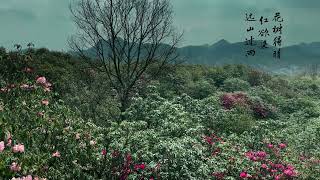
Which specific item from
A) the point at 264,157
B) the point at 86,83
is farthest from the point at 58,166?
the point at 86,83

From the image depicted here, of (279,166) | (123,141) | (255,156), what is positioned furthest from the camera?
(255,156)

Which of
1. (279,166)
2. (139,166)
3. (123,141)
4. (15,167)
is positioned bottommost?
(279,166)

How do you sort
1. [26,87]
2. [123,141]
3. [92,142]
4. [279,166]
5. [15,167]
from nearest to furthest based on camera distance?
[15,167] → [92,142] → [123,141] → [26,87] → [279,166]

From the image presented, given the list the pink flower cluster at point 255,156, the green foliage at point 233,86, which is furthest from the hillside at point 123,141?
the green foliage at point 233,86

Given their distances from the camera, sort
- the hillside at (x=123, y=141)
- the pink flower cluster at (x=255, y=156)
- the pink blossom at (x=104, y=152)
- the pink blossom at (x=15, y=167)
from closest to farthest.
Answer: the pink blossom at (x=15, y=167) < the hillside at (x=123, y=141) < the pink blossom at (x=104, y=152) < the pink flower cluster at (x=255, y=156)

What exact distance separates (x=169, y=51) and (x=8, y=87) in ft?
42.1

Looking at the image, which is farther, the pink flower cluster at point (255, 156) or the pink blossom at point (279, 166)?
the pink blossom at point (279, 166)

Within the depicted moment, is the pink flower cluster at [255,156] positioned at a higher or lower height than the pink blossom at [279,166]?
higher

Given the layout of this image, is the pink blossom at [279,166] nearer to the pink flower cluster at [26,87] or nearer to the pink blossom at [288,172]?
the pink blossom at [288,172]

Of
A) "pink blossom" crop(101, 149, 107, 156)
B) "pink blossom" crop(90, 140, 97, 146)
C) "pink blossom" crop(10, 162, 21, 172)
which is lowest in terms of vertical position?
"pink blossom" crop(101, 149, 107, 156)

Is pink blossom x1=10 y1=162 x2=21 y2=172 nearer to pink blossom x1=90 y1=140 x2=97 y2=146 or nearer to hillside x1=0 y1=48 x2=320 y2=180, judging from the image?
hillside x1=0 y1=48 x2=320 y2=180

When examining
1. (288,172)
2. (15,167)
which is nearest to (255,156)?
(288,172)

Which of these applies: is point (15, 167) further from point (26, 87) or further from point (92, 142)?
point (26, 87)

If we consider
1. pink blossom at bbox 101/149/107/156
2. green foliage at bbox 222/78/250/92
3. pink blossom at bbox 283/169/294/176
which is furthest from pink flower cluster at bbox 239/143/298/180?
green foliage at bbox 222/78/250/92
